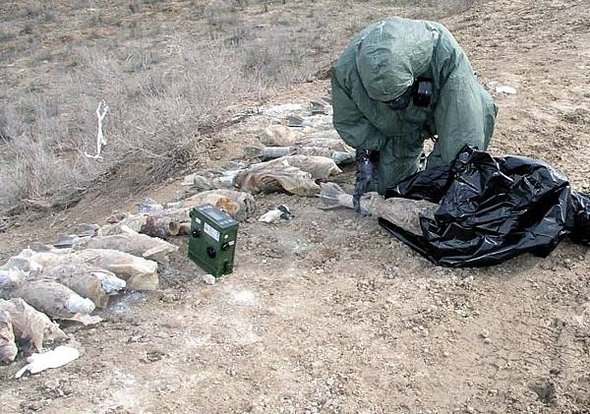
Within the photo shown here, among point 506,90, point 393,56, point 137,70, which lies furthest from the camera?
point 137,70

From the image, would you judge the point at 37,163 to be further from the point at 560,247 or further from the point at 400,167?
the point at 560,247

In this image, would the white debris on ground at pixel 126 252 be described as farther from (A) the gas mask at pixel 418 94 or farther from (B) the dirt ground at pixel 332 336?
(A) the gas mask at pixel 418 94

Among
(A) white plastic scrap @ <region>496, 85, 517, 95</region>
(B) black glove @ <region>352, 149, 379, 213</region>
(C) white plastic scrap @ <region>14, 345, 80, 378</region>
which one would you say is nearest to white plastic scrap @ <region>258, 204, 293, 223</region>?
(B) black glove @ <region>352, 149, 379, 213</region>

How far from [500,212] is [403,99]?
2.58ft

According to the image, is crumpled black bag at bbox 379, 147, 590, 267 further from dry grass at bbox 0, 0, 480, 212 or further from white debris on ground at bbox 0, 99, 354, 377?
dry grass at bbox 0, 0, 480, 212

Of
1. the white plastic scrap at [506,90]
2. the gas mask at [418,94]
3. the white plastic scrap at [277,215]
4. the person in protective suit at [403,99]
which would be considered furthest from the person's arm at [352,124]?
the white plastic scrap at [506,90]

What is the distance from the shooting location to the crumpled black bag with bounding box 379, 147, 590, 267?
3.76 m

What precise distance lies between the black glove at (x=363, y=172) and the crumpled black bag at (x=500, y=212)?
64cm

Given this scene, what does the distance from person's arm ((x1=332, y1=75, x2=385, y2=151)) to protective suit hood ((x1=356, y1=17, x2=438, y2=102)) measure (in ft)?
1.15

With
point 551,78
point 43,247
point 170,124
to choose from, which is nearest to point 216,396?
point 43,247

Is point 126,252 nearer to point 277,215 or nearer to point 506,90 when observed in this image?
point 277,215

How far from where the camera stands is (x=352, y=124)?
4316 mm

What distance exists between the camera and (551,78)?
668 centimetres

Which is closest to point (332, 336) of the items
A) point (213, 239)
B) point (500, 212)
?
point (213, 239)
